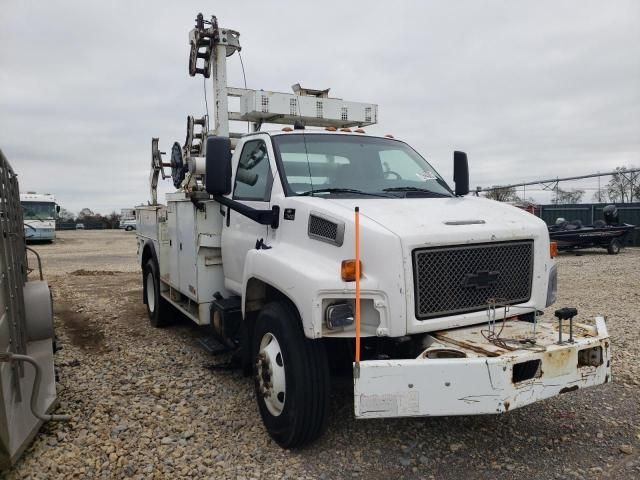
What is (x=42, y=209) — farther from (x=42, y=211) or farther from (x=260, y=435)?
(x=260, y=435)

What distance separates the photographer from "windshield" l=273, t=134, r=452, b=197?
4145 mm

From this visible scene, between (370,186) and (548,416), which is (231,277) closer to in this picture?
(370,186)

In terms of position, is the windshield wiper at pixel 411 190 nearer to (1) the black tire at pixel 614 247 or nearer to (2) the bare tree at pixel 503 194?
(1) the black tire at pixel 614 247

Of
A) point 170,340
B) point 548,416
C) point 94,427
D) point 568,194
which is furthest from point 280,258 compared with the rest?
point 568,194

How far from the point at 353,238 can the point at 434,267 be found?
538 mm

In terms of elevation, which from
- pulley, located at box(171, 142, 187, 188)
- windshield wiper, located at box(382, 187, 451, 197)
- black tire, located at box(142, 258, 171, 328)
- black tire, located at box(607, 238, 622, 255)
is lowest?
black tire, located at box(607, 238, 622, 255)

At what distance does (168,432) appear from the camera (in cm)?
383

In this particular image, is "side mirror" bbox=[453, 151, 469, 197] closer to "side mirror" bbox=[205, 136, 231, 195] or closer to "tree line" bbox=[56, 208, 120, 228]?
"side mirror" bbox=[205, 136, 231, 195]

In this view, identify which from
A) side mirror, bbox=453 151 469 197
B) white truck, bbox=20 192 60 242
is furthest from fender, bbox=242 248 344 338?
white truck, bbox=20 192 60 242

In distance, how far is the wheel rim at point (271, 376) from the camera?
3572 mm

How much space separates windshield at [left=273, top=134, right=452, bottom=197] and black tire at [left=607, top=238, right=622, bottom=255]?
14.4m

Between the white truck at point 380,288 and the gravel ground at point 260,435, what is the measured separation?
14.3 inches

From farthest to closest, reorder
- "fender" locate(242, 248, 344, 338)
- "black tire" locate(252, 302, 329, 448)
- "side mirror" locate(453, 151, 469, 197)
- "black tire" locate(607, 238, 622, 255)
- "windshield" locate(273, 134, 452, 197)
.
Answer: "black tire" locate(607, 238, 622, 255)
"side mirror" locate(453, 151, 469, 197)
"windshield" locate(273, 134, 452, 197)
"black tire" locate(252, 302, 329, 448)
"fender" locate(242, 248, 344, 338)

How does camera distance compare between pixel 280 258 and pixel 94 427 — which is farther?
pixel 94 427
